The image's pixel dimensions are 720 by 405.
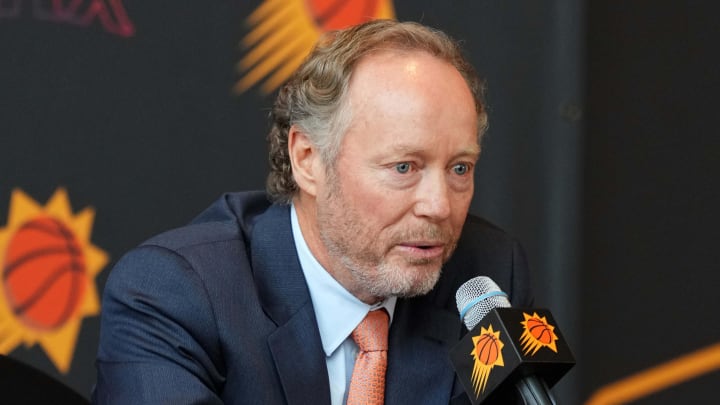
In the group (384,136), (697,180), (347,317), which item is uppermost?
(384,136)

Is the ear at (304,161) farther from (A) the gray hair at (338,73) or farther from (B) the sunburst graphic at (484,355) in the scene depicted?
(B) the sunburst graphic at (484,355)

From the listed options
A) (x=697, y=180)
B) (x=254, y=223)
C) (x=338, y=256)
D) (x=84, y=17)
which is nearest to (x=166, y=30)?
(x=84, y=17)

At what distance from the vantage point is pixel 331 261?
2.09 meters

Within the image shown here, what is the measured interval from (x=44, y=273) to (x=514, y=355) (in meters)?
1.25

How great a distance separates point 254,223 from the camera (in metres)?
2.18

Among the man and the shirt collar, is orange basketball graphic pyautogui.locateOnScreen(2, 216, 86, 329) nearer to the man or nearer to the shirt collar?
the man

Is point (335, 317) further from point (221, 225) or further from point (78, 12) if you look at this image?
point (78, 12)

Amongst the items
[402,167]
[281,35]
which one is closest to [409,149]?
[402,167]

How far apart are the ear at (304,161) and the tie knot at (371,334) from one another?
0.76 feet

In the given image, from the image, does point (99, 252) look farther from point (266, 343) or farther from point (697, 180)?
point (697, 180)

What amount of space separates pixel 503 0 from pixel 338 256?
1.02 m

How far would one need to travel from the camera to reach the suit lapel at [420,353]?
2.05 m

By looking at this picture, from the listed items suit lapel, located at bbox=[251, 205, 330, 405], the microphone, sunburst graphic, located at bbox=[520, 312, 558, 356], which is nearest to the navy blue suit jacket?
suit lapel, located at bbox=[251, 205, 330, 405]

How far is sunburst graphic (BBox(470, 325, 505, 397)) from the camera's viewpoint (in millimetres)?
1556
